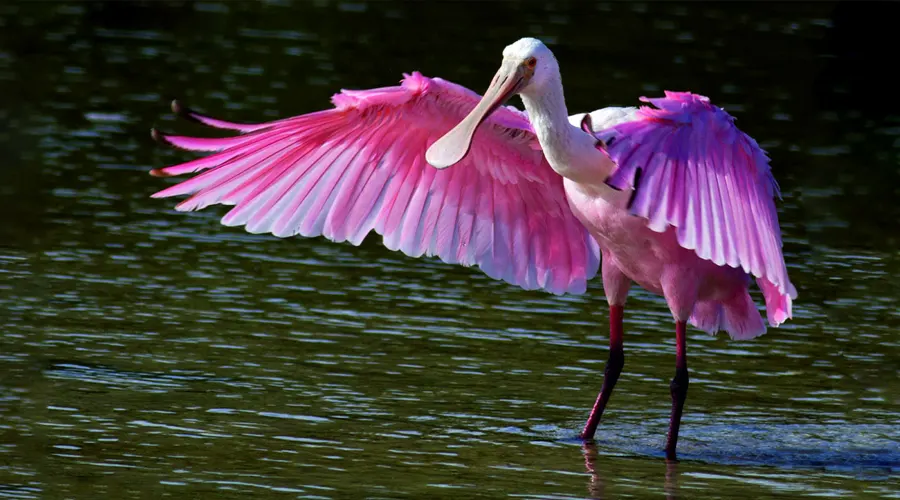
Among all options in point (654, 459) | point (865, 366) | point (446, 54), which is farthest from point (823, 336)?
point (446, 54)

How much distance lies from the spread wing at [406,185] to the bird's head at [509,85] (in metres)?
0.48

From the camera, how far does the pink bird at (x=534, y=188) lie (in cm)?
894

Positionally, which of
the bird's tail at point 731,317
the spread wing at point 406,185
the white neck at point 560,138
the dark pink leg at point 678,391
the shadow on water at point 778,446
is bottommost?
the shadow on water at point 778,446

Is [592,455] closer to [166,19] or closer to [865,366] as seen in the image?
[865,366]

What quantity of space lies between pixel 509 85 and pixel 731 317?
2427mm

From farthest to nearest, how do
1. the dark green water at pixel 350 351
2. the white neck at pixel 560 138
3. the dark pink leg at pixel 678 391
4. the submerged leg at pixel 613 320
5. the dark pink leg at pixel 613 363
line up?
the submerged leg at pixel 613 320
the dark pink leg at pixel 613 363
the dark pink leg at pixel 678 391
the dark green water at pixel 350 351
the white neck at pixel 560 138

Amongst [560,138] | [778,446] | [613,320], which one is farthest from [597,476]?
[560,138]

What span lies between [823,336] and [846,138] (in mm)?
7841

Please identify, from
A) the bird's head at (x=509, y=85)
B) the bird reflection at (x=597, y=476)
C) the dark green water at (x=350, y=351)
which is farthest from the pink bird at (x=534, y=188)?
the dark green water at (x=350, y=351)

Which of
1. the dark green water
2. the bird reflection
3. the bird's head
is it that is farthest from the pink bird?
the dark green water

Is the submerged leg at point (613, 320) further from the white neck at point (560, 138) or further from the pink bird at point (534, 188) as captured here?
the white neck at point (560, 138)

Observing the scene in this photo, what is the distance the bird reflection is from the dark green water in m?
0.02

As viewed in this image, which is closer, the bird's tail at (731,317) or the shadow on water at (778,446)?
the shadow on water at (778,446)

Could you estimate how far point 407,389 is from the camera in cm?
1067
